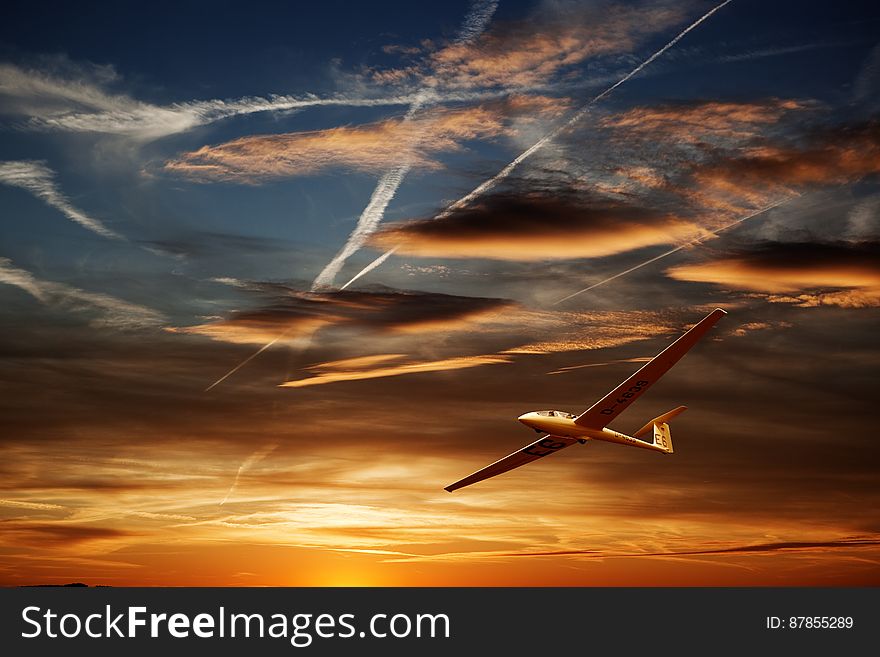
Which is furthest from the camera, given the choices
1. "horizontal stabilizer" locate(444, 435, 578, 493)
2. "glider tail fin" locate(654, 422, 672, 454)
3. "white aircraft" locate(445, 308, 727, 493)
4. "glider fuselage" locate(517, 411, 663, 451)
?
"glider tail fin" locate(654, 422, 672, 454)

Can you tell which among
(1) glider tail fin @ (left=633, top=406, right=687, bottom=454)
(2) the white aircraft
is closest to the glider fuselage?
(2) the white aircraft

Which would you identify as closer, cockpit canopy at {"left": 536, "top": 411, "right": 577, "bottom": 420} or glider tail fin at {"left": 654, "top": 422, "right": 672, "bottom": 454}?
cockpit canopy at {"left": 536, "top": 411, "right": 577, "bottom": 420}

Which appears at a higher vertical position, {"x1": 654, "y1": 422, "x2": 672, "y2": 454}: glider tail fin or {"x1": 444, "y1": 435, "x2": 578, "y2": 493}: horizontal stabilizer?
{"x1": 654, "y1": 422, "x2": 672, "y2": 454}: glider tail fin

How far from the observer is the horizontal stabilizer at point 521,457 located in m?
96.5

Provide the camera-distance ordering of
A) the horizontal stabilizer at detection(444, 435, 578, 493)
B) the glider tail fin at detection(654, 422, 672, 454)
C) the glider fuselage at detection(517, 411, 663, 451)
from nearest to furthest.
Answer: the glider fuselage at detection(517, 411, 663, 451) → the horizontal stabilizer at detection(444, 435, 578, 493) → the glider tail fin at detection(654, 422, 672, 454)

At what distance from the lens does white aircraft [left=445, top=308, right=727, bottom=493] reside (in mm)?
78756

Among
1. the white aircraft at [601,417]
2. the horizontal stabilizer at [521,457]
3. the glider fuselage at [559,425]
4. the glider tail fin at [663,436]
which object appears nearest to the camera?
the white aircraft at [601,417]

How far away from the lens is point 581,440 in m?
92.4

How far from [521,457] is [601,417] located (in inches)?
760

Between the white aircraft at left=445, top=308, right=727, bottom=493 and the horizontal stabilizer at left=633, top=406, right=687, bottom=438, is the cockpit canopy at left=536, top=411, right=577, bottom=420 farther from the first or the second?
the horizontal stabilizer at left=633, top=406, right=687, bottom=438

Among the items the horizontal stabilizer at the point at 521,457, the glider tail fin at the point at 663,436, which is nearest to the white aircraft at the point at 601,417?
the horizontal stabilizer at the point at 521,457

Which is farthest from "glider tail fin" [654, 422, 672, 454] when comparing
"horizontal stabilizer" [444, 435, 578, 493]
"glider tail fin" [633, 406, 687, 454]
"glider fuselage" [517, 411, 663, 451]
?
"glider fuselage" [517, 411, 663, 451]

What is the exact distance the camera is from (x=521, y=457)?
105438mm

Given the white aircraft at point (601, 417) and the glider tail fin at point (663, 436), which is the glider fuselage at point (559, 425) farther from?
the glider tail fin at point (663, 436)
